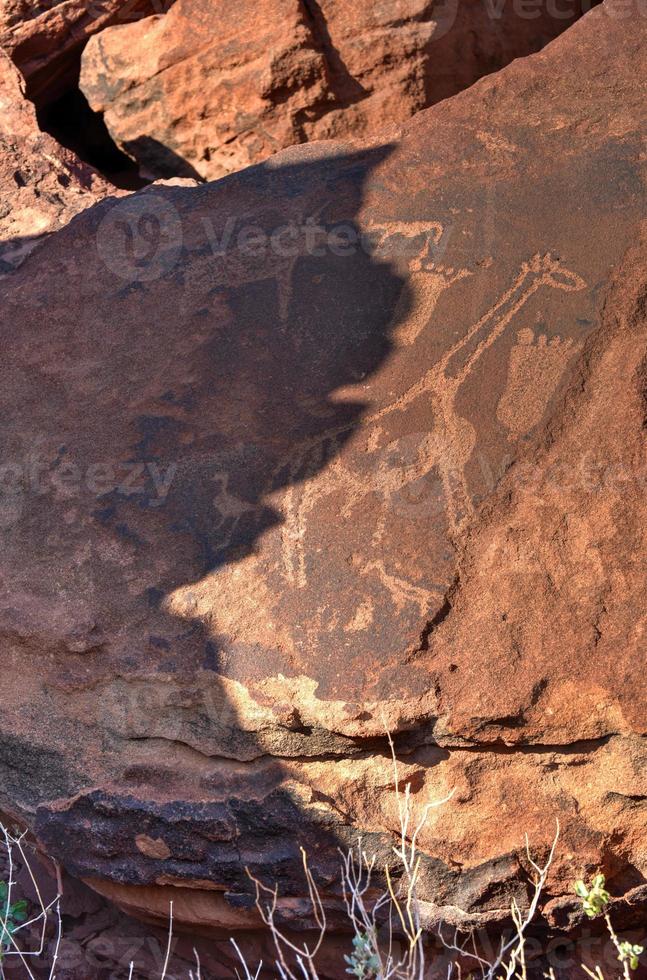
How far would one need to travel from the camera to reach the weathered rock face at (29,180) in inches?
180

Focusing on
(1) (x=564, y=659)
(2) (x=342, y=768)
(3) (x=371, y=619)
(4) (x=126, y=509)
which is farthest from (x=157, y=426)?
(1) (x=564, y=659)

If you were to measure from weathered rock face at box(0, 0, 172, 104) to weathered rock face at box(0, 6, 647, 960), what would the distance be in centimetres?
263

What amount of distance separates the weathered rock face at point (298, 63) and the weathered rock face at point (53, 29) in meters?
0.36

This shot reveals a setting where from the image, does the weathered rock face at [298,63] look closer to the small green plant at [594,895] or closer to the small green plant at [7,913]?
the small green plant at [7,913]

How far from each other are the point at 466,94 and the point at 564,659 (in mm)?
1849

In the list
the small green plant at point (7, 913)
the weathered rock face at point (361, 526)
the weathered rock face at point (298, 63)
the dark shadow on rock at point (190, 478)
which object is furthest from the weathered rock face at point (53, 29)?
the small green plant at point (7, 913)

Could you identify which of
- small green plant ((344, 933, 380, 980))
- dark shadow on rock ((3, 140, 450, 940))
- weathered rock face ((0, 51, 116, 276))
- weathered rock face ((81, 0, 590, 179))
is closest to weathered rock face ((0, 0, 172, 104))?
weathered rock face ((0, 51, 116, 276))

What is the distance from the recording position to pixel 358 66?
473 centimetres

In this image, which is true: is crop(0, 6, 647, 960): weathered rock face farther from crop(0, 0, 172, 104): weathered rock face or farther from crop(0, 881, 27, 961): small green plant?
crop(0, 0, 172, 104): weathered rock face

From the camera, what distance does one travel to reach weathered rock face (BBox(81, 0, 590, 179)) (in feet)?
15.3

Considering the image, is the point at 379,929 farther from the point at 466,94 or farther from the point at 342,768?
the point at 466,94

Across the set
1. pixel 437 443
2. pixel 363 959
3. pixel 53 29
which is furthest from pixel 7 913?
pixel 53 29

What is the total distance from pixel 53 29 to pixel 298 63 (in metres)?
1.40

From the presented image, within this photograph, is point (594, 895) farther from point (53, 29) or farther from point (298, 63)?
point (53, 29)
